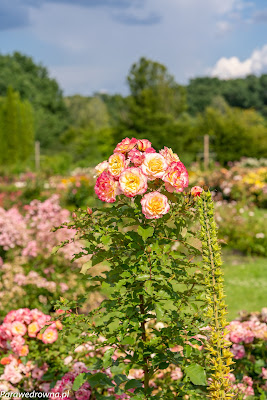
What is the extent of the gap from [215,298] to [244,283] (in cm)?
494

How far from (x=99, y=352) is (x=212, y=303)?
1560 millimetres

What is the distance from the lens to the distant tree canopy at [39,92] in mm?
39375

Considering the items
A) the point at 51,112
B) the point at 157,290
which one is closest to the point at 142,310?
the point at 157,290

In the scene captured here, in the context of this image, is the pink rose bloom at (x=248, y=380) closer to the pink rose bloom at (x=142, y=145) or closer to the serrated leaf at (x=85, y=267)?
the serrated leaf at (x=85, y=267)

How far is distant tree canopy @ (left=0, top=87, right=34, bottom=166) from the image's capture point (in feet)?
95.3

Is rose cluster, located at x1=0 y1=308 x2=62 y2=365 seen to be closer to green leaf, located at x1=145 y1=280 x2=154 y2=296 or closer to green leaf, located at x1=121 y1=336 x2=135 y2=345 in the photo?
green leaf, located at x1=121 y1=336 x2=135 y2=345

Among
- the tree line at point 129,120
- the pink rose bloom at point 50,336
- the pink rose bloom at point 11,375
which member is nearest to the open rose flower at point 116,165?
the pink rose bloom at point 50,336

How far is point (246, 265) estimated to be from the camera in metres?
7.05

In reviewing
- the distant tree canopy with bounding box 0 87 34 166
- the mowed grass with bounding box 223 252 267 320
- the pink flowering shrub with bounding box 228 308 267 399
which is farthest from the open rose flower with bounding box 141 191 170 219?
the distant tree canopy with bounding box 0 87 34 166

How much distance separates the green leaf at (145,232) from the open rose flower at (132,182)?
0.47 feet

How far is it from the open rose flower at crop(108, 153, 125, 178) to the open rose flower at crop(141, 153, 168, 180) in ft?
0.37

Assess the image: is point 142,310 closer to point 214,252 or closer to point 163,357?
point 163,357

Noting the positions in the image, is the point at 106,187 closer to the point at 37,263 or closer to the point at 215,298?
the point at 215,298

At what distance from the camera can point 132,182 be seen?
70.4 inches
